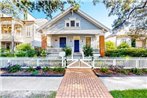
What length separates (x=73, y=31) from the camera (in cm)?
2506

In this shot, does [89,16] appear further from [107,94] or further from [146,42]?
[107,94]

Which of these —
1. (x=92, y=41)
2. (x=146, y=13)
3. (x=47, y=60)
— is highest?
(x=146, y=13)

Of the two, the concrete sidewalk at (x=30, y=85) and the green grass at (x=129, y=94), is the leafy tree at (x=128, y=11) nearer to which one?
the concrete sidewalk at (x=30, y=85)

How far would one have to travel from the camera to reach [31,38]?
35406 millimetres

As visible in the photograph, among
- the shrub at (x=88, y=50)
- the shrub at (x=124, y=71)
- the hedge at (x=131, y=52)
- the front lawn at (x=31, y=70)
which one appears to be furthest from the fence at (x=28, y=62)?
the hedge at (x=131, y=52)

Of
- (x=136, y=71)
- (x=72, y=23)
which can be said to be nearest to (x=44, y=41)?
(x=72, y=23)

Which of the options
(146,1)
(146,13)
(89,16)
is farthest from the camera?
(89,16)

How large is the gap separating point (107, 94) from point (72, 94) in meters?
1.29

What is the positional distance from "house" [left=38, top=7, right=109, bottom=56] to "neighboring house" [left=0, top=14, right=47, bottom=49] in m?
7.05

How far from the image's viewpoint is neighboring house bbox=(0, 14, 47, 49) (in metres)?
31.9

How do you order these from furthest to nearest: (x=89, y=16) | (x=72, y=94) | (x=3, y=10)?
(x=89, y=16)
(x=3, y=10)
(x=72, y=94)

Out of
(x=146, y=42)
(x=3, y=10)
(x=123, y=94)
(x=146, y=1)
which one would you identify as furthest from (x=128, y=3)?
(x=146, y=42)

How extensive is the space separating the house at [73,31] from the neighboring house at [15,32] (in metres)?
7.05

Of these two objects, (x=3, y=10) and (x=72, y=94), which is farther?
(x=3, y=10)
